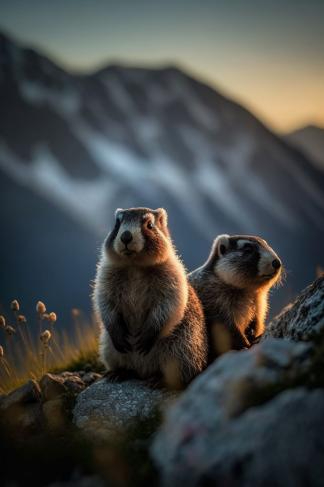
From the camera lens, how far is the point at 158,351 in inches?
324

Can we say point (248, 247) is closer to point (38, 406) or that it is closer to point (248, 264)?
point (248, 264)

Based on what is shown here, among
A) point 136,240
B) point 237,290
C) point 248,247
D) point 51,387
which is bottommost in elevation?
point 51,387

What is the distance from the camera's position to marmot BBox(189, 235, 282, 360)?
31.1ft

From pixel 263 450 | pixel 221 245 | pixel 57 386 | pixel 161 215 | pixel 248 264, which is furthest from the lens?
pixel 221 245

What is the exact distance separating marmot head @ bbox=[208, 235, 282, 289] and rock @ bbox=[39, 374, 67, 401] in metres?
3.60

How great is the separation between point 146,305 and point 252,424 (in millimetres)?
4240

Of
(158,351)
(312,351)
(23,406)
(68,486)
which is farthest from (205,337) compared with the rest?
(68,486)

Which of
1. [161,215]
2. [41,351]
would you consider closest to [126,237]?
[161,215]

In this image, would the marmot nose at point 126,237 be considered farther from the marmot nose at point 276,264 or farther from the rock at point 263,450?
the rock at point 263,450

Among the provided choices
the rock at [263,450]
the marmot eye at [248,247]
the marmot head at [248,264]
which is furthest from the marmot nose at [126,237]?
the rock at [263,450]

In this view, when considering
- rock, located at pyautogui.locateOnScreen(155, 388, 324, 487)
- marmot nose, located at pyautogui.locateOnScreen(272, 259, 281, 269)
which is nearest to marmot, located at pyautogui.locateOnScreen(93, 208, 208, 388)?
marmot nose, located at pyautogui.locateOnScreen(272, 259, 281, 269)

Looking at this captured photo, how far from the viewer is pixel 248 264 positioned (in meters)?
9.67

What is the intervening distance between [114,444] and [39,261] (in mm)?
98266

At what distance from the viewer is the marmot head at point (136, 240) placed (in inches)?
306
